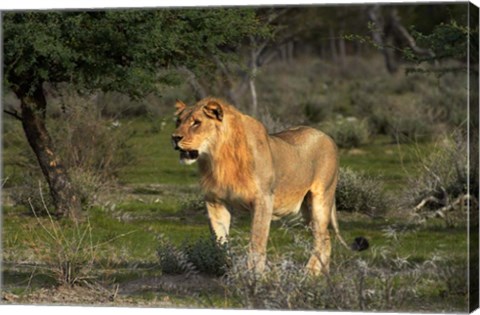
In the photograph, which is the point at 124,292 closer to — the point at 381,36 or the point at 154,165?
the point at 154,165

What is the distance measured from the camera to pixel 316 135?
10.8 meters

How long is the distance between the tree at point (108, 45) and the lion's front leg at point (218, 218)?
7.53 feet

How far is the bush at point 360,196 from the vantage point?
14969mm

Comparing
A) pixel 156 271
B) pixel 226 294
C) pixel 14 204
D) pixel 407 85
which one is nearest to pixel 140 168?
pixel 14 204

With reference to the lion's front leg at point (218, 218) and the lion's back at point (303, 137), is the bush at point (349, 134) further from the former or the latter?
the lion's front leg at point (218, 218)

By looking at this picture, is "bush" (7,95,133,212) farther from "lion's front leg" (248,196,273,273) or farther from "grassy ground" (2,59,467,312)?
"lion's front leg" (248,196,273,273)

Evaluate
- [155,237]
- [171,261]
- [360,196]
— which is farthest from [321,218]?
[360,196]

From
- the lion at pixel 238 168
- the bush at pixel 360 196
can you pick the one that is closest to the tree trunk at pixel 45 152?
the bush at pixel 360 196

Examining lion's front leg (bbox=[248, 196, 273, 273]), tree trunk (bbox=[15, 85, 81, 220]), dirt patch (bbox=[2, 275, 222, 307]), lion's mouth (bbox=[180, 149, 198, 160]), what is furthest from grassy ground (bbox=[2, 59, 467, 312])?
lion's mouth (bbox=[180, 149, 198, 160])

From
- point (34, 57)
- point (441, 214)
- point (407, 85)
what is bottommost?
point (407, 85)

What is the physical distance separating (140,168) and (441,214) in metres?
6.51

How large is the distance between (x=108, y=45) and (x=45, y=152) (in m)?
2.16

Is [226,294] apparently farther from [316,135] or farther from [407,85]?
[407,85]

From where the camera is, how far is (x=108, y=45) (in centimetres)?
1230
